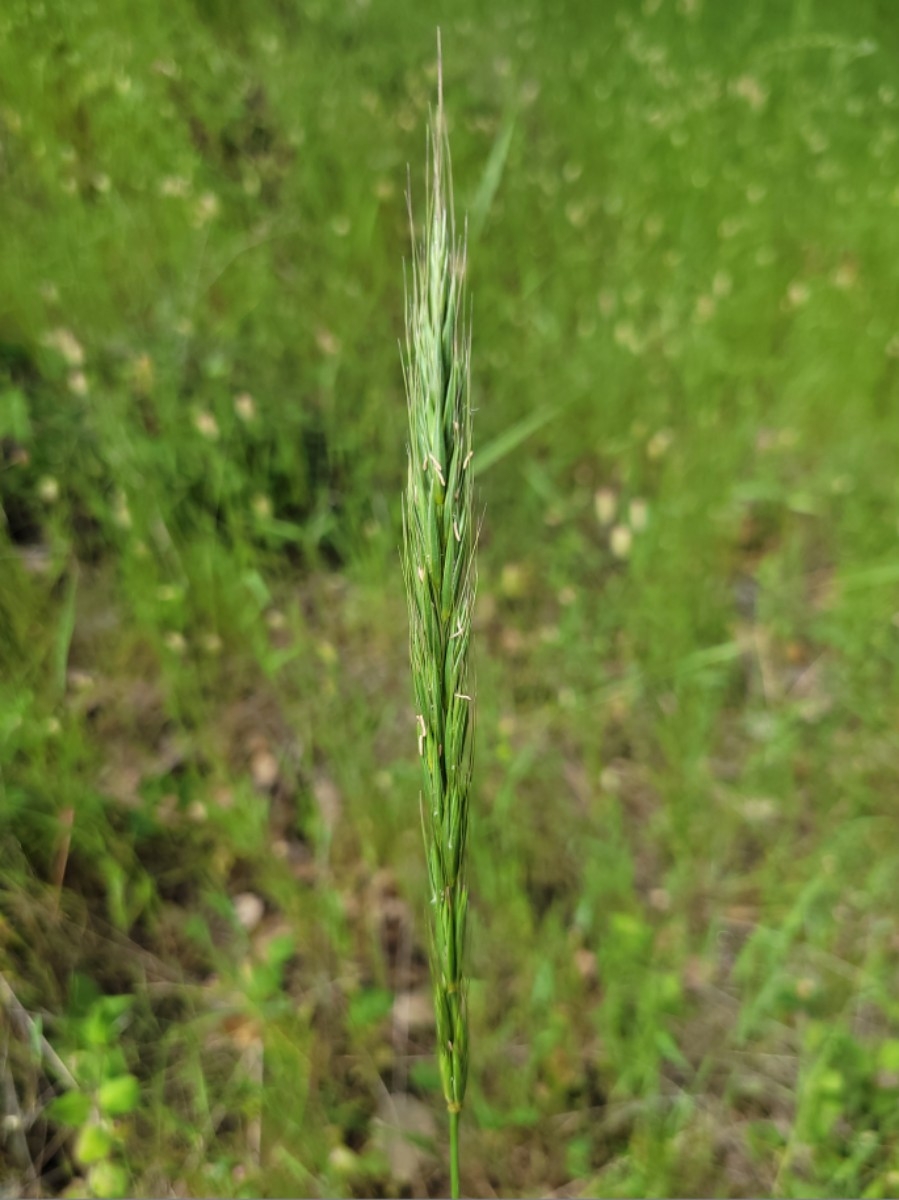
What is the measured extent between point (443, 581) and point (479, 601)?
3.52ft

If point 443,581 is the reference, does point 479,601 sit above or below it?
below

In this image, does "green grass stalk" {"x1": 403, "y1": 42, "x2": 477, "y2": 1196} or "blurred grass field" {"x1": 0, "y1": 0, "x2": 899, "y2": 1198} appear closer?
"green grass stalk" {"x1": 403, "y1": 42, "x2": 477, "y2": 1196}

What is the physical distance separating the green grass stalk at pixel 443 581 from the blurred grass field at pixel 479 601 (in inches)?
27.4

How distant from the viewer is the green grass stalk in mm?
403

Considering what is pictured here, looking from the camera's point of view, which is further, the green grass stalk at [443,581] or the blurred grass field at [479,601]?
the blurred grass field at [479,601]

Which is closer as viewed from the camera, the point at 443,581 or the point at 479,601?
the point at 443,581

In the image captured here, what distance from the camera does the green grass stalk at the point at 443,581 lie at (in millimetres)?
403

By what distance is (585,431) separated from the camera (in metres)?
1.68

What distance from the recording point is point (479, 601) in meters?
1.47

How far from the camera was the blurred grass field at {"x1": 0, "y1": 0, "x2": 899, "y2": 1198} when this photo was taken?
103cm

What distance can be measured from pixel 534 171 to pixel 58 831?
1773 millimetres

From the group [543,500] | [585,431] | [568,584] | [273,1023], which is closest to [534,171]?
[585,431]

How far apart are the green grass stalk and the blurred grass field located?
0.70 m

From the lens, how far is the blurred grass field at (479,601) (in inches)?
40.6
